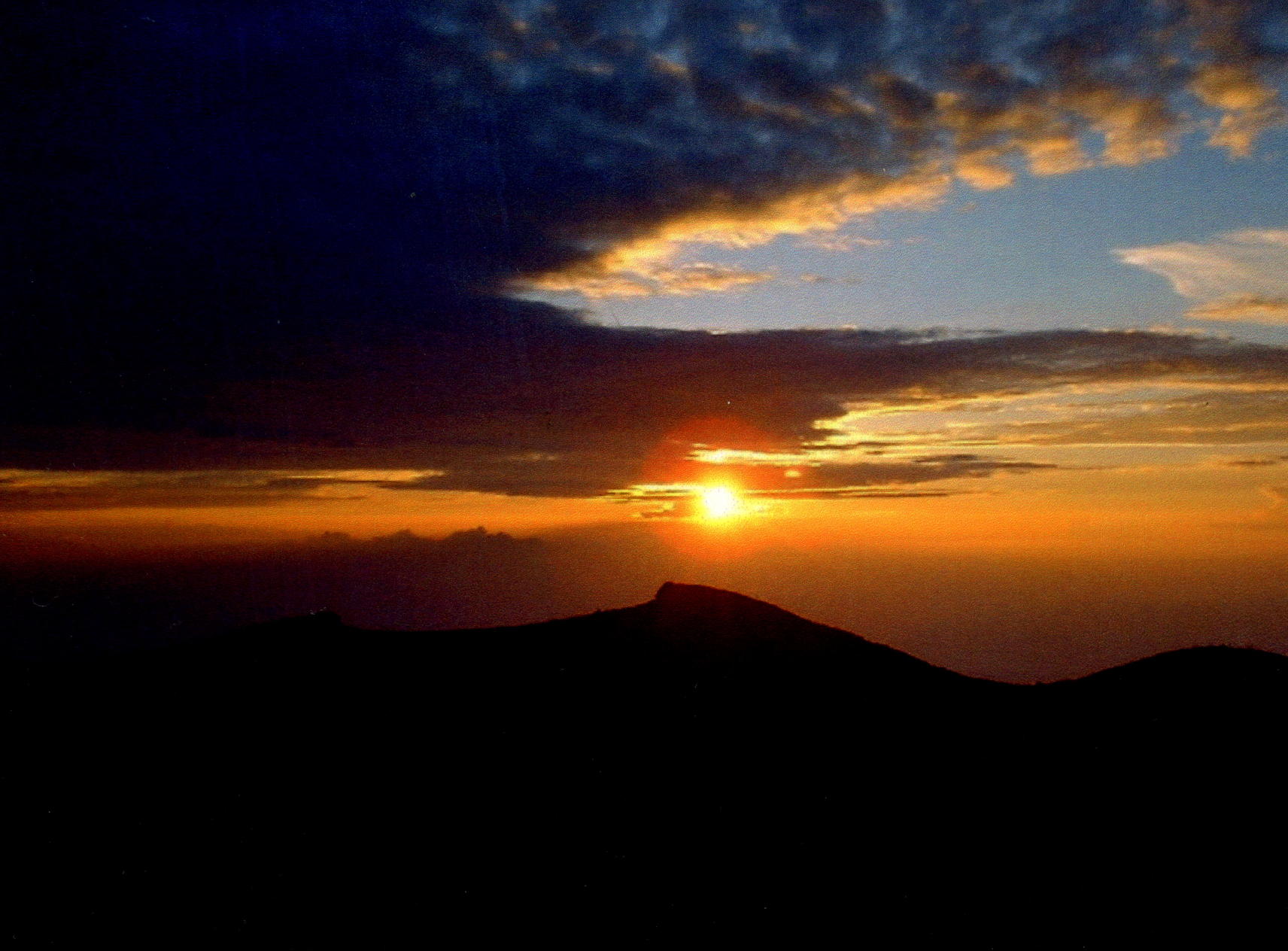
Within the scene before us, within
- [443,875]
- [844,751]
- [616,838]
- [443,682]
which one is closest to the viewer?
[443,875]

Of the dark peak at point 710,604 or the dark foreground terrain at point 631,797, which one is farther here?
the dark peak at point 710,604

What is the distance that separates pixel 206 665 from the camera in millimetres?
24016

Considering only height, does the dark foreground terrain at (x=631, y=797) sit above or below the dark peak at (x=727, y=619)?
below

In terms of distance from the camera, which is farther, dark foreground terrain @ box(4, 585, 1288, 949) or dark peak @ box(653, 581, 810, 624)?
dark peak @ box(653, 581, 810, 624)

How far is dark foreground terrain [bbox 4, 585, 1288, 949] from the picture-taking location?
14.6 metres

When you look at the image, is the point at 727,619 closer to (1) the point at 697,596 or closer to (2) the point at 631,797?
(1) the point at 697,596

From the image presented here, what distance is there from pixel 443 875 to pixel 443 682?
788cm

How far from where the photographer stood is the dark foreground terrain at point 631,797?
14.6 meters

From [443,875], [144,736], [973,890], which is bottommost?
[973,890]

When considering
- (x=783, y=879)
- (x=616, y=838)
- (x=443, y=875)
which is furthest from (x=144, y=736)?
(x=783, y=879)

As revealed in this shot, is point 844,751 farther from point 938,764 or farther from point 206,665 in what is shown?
point 206,665

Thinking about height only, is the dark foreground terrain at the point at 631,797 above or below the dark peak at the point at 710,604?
below

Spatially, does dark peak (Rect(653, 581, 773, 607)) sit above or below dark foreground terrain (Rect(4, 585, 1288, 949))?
above

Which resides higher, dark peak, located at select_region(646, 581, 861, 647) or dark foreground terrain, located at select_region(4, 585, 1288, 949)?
dark peak, located at select_region(646, 581, 861, 647)
